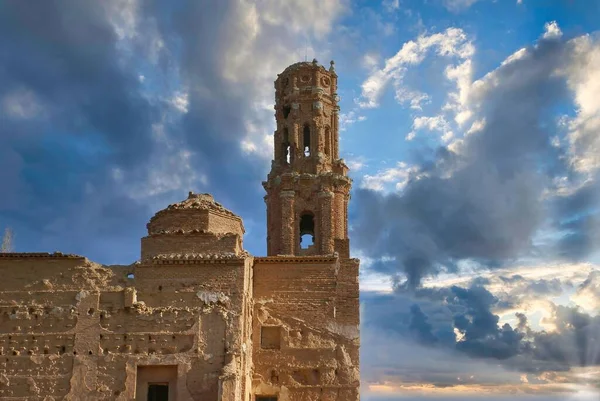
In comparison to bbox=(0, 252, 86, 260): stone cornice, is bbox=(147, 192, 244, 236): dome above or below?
above

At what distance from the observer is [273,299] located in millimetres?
27844

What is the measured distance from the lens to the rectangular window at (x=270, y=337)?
89.7ft

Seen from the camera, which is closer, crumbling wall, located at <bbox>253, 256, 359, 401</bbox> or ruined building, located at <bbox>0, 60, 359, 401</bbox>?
ruined building, located at <bbox>0, 60, 359, 401</bbox>

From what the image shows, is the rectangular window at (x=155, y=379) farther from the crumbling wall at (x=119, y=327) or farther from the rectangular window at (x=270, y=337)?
the rectangular window at (x=270, y=337)

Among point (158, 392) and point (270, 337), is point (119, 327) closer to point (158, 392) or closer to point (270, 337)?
point (158, 392)

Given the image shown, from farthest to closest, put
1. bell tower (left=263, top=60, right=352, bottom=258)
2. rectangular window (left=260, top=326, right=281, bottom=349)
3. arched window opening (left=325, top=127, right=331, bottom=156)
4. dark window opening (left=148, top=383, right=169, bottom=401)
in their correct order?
1. arched window opening (left=325, top=127, right=331, bottom=156)
2. bell tower (left=263, top=60, right=352, bottom=258)
3. rectangular window (left=260, top=326, right=281, bottom=349)
4. dark window opening (left=148, top=383, right=169, bottom=401)

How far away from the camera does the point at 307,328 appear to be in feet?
90.0

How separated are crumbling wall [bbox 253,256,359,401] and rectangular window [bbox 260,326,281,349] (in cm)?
4

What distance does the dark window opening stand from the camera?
2417cm

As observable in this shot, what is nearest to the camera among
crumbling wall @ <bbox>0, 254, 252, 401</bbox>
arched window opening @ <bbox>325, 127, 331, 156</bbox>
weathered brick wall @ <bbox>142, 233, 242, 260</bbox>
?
crumbling wall @ <bbox>0, 254, 252, 401</bbox>

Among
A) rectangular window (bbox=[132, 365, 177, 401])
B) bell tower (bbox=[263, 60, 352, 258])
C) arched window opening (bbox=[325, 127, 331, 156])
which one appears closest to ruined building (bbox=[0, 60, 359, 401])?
rectangular window (bbox=[132, 365, 177, 401])

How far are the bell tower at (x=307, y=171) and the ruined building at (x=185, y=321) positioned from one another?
2198 mm

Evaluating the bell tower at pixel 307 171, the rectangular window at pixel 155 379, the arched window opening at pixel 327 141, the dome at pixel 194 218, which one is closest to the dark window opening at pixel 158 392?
the rectangular window at pixel 155 379

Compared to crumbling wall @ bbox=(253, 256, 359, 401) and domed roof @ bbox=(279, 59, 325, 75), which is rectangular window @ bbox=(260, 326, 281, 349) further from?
domed roof @ bbox=(279, 59, 325, 75)
